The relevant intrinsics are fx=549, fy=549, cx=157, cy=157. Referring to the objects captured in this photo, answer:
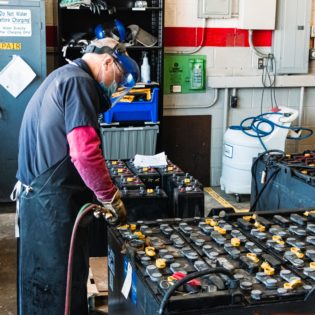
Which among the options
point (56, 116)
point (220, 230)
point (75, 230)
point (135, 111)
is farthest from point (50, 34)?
point (220, 230)

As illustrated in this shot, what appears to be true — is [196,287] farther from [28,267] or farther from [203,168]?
[203,168]

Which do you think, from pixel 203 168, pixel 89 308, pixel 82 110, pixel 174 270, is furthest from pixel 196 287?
pixel 203 168

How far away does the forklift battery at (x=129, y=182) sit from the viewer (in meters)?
3.37

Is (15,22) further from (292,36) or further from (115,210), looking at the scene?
(115,210)

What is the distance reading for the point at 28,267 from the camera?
8.08 feet

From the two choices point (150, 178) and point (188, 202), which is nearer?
point (188, 202)

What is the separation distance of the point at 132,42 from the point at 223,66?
1.05 meters

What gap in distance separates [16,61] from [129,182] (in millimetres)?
1841

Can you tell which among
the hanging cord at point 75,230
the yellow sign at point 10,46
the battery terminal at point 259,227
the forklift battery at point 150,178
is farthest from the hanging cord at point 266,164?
the yellow sign at point 10,46

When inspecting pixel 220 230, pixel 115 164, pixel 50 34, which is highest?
pixel 50 34

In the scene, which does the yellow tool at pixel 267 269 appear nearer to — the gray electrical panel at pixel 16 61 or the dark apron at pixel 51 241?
the dark apron at pixel 51 241

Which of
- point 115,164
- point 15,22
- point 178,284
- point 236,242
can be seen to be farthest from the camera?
point 15,22

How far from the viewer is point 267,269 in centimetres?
184

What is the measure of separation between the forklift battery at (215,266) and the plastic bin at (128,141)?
2665 mm
